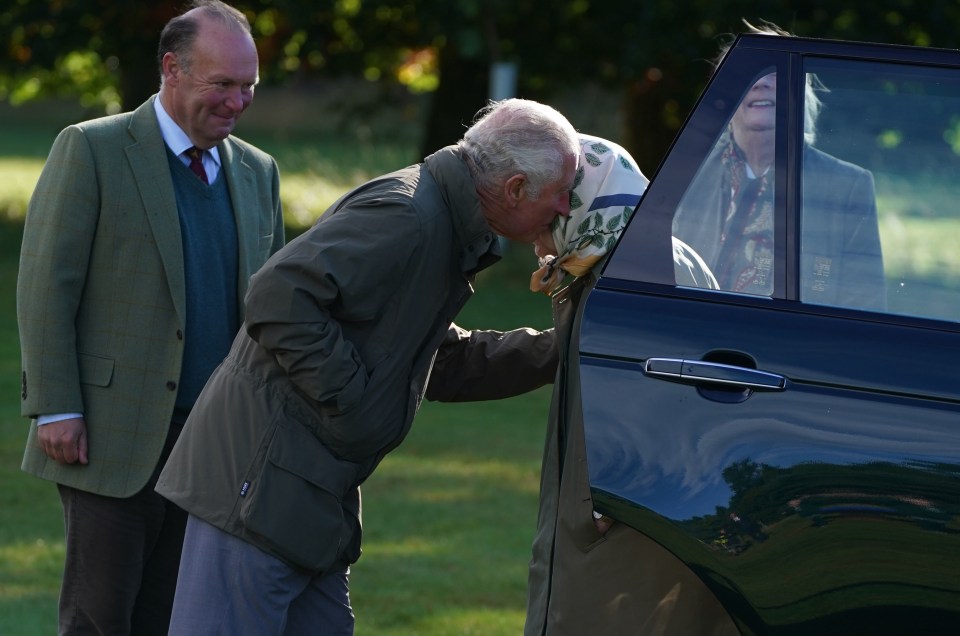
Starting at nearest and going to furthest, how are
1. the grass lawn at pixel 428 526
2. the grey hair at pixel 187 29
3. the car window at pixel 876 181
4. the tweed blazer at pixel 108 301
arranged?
Answer: the car window at pixel 876 181 < the tweed blazer at pixel 108 301 < the grey hair at pixel 187 29 < the grass lawn at pixel 428 526

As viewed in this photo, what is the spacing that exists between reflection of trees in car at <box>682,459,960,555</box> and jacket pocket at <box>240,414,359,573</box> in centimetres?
81

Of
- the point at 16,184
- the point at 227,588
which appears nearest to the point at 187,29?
the point at 227,588

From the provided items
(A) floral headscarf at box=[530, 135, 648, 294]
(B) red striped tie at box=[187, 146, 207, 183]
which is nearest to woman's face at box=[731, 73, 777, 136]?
(A) floral headscarf at box=[530, 135, 648, 294]

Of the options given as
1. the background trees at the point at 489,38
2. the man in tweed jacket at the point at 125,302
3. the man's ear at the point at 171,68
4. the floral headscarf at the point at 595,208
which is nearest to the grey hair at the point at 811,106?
the floral headscarf at the point at 595,208

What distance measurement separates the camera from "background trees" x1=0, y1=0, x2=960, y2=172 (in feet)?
42.3

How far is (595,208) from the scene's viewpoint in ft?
9.43

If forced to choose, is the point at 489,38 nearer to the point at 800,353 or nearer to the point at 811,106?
the point at 811,106

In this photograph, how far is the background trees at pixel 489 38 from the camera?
12.9m

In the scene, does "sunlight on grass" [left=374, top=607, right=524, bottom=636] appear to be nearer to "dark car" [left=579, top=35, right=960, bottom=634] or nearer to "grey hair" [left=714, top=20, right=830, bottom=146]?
"dark car" [left=579, top=35, right=960, bottom=634]

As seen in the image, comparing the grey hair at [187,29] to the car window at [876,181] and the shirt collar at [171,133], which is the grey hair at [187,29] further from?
the car window at [876,181]

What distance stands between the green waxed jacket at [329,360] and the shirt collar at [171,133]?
0.90 meters

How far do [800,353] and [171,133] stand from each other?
1.92 m

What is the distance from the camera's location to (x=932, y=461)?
2.42 meters

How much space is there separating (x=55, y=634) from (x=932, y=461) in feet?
10.6
